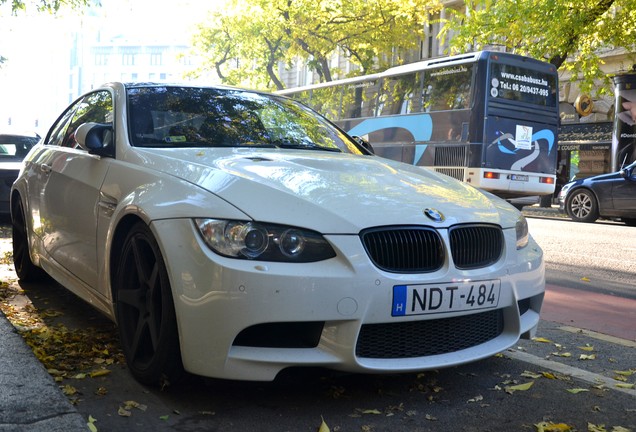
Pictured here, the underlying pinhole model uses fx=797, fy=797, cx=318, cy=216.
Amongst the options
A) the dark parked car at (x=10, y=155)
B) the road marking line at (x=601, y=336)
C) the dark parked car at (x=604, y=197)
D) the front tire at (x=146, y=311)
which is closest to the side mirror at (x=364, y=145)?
the road marking line at (x=601, y=336)

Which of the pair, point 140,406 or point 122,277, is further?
point 122,277

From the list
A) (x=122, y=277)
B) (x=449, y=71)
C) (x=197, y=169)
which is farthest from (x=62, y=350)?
(x=449, y=71)

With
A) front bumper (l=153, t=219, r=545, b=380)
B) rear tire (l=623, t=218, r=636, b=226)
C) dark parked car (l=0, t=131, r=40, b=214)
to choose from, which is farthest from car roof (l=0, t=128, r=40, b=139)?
rear tire (l=623, t=218, r=636, b=226)

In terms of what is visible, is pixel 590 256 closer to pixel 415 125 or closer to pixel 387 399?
pixel 387 399

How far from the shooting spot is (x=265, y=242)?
10.2ft

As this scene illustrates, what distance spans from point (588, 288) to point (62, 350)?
522 cm

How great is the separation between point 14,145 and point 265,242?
34.2 feet

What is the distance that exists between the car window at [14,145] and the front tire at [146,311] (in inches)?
362

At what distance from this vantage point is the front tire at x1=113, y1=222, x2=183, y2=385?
3.28 meters

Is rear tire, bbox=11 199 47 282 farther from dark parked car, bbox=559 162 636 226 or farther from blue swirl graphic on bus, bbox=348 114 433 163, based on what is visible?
dark parked car, bbox=559 162 636 226

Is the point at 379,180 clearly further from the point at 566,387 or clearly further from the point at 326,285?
the point at 566,387

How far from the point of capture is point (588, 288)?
24.9ft

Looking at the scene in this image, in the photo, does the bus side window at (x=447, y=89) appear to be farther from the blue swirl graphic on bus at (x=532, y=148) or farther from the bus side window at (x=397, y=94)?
the blue swirl graphic on bus at (x=532, y=148)

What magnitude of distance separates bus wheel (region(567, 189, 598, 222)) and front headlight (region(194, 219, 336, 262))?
50.7 ft
